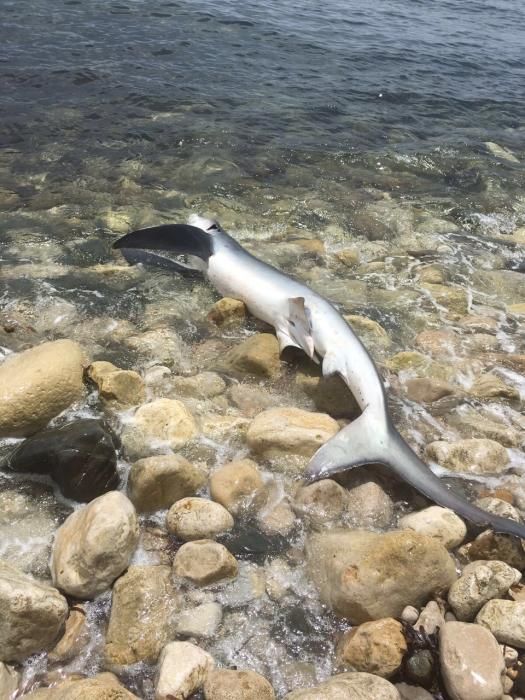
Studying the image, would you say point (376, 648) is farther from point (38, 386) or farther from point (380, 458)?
point (38, 386)

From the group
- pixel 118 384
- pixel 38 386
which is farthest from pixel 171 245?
pixel 38 386

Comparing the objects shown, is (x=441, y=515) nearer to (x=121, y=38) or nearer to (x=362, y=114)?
(x=362, y=114)

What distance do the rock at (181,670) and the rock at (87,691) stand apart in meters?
0.16

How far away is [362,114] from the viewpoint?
11977mm

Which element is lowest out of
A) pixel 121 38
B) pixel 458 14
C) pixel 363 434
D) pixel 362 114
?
pixel 363 434

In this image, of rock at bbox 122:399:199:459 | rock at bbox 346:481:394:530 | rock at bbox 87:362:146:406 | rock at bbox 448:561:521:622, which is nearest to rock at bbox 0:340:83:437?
rock at bbox 87:362:146:406

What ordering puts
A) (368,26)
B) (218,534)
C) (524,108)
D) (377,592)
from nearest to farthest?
(377,592) < (218,534) < (524,108) < (368,26)

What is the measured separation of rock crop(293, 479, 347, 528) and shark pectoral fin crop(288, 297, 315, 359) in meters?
1.46

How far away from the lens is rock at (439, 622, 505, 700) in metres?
2.62

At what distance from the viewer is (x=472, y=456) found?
4.12m

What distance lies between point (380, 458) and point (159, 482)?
4.88ft

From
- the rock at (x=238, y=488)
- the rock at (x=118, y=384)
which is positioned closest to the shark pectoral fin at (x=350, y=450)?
the rock at (x=238, y=488)

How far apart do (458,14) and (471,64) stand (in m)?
8.64

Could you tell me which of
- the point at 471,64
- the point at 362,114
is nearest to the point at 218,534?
the point at 362,114
